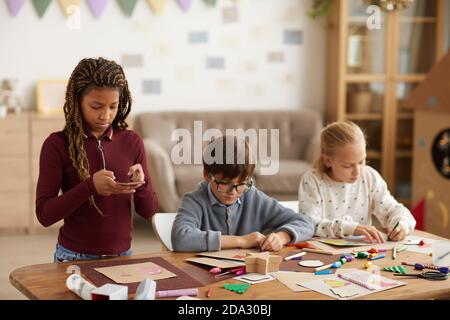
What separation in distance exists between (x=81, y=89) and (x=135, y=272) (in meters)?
0.54

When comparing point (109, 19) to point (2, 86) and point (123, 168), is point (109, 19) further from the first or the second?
point (123, 168)

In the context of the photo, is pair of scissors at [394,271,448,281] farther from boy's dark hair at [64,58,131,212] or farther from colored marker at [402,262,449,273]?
boy's dark hair at [64,58,131,212]

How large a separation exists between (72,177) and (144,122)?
9.96 ft

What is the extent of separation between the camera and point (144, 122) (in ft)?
16.2

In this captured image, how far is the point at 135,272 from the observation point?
1.67 metres

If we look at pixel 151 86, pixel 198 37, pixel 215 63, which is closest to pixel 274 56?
pixel 215 63

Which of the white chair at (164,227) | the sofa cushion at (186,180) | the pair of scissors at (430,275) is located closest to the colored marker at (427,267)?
the pair of scissors at (430,275)

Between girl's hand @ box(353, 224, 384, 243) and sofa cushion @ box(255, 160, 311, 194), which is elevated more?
girl's hand @ box(353, 224, 384, 243)

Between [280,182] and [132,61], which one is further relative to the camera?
[132,61]

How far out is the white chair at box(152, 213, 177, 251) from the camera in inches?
82.5

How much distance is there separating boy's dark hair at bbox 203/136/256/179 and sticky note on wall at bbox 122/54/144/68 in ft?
10.6

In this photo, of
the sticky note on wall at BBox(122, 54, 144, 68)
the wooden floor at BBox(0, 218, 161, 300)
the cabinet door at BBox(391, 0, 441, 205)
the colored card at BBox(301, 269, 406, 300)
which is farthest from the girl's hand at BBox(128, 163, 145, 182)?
the cabinet door at BBox(391, 0, 441, 205)

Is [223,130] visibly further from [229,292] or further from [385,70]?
[229,292]

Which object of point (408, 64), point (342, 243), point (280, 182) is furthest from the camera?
point (408, 64)
